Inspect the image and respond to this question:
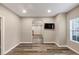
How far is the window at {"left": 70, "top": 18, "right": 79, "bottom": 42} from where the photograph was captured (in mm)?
5258

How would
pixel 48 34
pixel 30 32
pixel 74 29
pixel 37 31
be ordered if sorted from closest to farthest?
pixel 74 29
pixel 37 31
pixel 48 34
pixel 30 32

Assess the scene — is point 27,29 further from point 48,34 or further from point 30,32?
point 48,34

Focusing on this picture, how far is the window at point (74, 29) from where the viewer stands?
526cm

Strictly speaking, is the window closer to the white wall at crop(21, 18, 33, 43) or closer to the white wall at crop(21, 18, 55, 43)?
the white wall at crop(21, 18, 55, 43)

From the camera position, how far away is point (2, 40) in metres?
4.52

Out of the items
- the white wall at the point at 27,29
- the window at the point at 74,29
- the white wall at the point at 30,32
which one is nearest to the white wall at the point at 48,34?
the white wall at the point at 30,32

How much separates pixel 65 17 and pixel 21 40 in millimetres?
3588

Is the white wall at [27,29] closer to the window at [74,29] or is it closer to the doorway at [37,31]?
the doorway at [37,31]

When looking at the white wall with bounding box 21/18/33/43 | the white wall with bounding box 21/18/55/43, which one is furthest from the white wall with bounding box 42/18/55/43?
the white wall with bounding box 21/18/33/43

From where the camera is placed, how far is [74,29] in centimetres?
556

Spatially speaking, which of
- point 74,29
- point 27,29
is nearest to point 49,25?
point 27,29

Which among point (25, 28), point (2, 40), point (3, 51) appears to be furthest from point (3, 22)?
point (25, 28)
